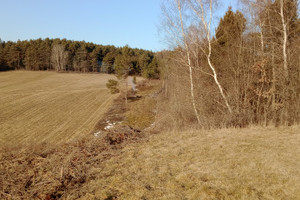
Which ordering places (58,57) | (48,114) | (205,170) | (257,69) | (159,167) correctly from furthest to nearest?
(58,57) → (48,114) → (257,69) → (159,167) → (205,170)

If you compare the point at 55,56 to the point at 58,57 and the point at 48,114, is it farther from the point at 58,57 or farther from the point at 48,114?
the point at 48,114

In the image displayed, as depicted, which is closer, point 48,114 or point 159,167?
point 159,167

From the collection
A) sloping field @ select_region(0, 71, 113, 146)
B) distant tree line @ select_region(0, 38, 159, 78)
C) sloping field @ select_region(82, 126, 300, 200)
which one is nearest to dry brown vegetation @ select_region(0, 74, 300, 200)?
sloping field @ select_region(82, 126, 300, 200)

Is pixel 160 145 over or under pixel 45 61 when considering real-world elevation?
under

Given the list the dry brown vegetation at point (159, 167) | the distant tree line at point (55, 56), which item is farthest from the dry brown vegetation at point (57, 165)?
the distant tree line at point (55, 56)

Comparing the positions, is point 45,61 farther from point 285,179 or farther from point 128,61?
point 285,179

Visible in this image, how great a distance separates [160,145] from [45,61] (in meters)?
77.0

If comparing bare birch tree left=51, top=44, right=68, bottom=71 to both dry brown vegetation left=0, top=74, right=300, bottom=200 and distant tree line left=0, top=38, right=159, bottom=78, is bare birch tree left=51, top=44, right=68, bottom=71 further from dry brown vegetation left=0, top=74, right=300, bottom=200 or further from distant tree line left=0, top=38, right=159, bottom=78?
dry brown vegetation left=0, top=74, right=300, bottom=200

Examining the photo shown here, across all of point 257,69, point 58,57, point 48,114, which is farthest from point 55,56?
point 257,69

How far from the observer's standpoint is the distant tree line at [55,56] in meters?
70.9

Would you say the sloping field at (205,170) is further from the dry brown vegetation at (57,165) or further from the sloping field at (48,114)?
the sloping field at (48,114)

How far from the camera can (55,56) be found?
72.6 meters

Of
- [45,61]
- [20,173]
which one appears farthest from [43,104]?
[45,61]

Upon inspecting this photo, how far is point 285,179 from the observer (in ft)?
14.0
